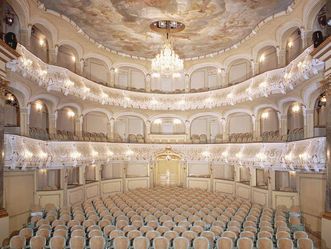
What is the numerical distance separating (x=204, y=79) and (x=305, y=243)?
18857mm

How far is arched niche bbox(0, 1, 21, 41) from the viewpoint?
1484 cm

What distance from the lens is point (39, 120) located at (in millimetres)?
19562

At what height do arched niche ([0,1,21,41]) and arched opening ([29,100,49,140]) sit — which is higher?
arched niche ([0,1,21,41])

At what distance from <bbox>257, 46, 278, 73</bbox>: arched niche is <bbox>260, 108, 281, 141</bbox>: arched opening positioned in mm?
2760

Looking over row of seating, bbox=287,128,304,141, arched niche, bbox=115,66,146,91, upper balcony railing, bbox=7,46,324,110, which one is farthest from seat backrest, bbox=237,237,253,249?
arched niche, bbox=115,66,146,91

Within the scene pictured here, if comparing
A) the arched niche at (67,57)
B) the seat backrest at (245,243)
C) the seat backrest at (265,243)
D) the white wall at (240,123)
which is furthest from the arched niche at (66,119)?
the seat backrest at (265,243)

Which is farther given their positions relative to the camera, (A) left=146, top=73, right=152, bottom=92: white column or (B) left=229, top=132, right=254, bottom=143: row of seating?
(A) left=146, top=73, right=152, bottom=92: white column

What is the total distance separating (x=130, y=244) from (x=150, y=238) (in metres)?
0.71

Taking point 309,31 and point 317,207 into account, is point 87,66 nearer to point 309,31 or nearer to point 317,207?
point 309,31

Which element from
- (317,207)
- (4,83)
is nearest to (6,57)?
(4,83)

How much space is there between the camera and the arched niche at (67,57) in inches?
851

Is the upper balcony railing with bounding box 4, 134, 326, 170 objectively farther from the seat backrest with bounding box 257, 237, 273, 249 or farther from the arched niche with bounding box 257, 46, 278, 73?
the arched niche with bounding box 257, 46, 278, 73

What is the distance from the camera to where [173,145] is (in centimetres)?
2680

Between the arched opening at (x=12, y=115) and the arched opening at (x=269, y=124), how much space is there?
572 inches
